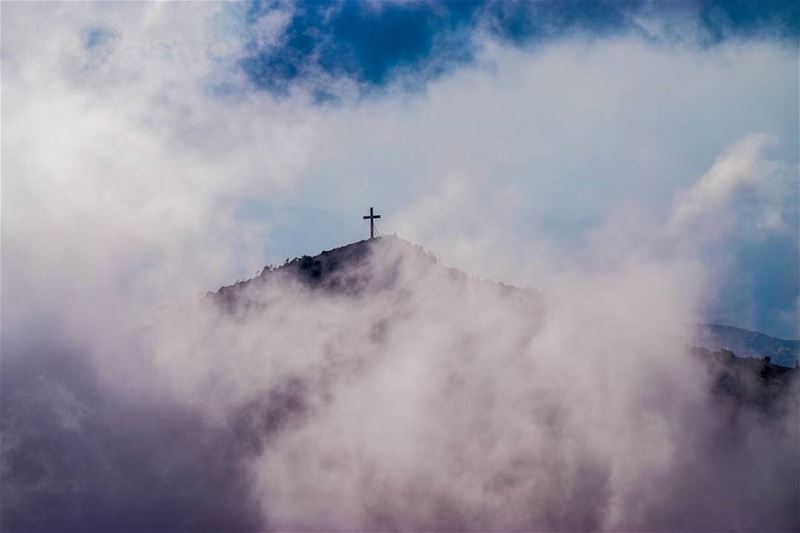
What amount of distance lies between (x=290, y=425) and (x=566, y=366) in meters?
8.32

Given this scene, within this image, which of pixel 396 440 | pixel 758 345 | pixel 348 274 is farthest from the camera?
pixel 758 345

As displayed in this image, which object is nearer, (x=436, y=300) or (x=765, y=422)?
(x=765, y=422)

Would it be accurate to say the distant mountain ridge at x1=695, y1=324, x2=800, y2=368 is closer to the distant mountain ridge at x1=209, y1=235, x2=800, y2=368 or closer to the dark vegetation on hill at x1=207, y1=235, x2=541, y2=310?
the distant mountain ridge at x1=209, y1=235, x2=800, y2=368

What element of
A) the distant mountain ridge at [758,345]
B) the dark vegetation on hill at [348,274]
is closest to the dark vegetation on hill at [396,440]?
the dark vegetation on hill at [348,274]

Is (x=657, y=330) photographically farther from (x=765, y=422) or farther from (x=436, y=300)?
(x=436, y=300)

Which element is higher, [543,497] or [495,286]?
[495,286]

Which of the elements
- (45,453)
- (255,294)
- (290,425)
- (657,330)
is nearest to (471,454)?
(290,425)

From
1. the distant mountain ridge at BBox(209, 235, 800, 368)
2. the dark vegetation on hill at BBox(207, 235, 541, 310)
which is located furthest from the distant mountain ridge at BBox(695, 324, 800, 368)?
the dark vegetation on hill at BBox(207, 235, 541, 310)

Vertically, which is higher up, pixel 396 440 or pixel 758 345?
pixel 758 345

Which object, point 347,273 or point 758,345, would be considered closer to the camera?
point 347,273

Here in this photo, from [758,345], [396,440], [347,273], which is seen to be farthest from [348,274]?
[758,345]

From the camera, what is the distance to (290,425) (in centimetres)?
2197

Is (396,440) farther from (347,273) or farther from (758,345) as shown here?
(758,345)

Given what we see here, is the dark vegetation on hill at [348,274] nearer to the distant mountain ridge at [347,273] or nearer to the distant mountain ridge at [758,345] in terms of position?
the distant mountain ridge at [347,273]
